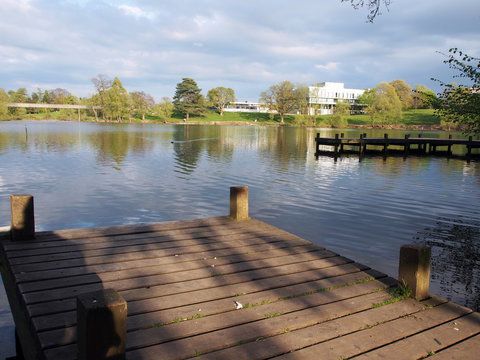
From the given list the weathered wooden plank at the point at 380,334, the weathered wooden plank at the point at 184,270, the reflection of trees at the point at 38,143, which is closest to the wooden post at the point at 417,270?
the weathered wooden plank at the point at 380,334

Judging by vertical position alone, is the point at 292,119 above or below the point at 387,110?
below

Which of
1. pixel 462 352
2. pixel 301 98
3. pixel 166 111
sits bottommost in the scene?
pixel 462 352

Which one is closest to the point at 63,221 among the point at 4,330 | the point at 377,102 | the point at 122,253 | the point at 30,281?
the point at 4,330

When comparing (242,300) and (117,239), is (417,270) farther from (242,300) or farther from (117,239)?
(117,239)

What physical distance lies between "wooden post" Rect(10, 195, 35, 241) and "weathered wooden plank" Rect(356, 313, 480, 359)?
4.61 metres

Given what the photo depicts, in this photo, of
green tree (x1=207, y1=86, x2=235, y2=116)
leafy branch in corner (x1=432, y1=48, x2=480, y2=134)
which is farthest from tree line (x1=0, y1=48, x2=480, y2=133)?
leafy branch in corner (x1=432, y1=48, x2=480, y2=134)

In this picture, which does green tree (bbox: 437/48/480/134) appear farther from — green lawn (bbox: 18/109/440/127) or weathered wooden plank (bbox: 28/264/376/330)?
green lawn (bbox: 18/109/440/127)

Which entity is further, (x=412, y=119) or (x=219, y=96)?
(x=219, y=96)

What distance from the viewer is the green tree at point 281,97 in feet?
347

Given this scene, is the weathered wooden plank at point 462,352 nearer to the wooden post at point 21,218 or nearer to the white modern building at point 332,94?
the wooden post at point 21,218

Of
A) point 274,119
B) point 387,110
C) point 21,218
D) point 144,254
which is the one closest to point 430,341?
point 144,254

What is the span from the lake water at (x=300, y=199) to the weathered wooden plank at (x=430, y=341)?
263 cm

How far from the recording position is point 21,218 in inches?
204

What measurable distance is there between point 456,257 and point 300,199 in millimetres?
5931
